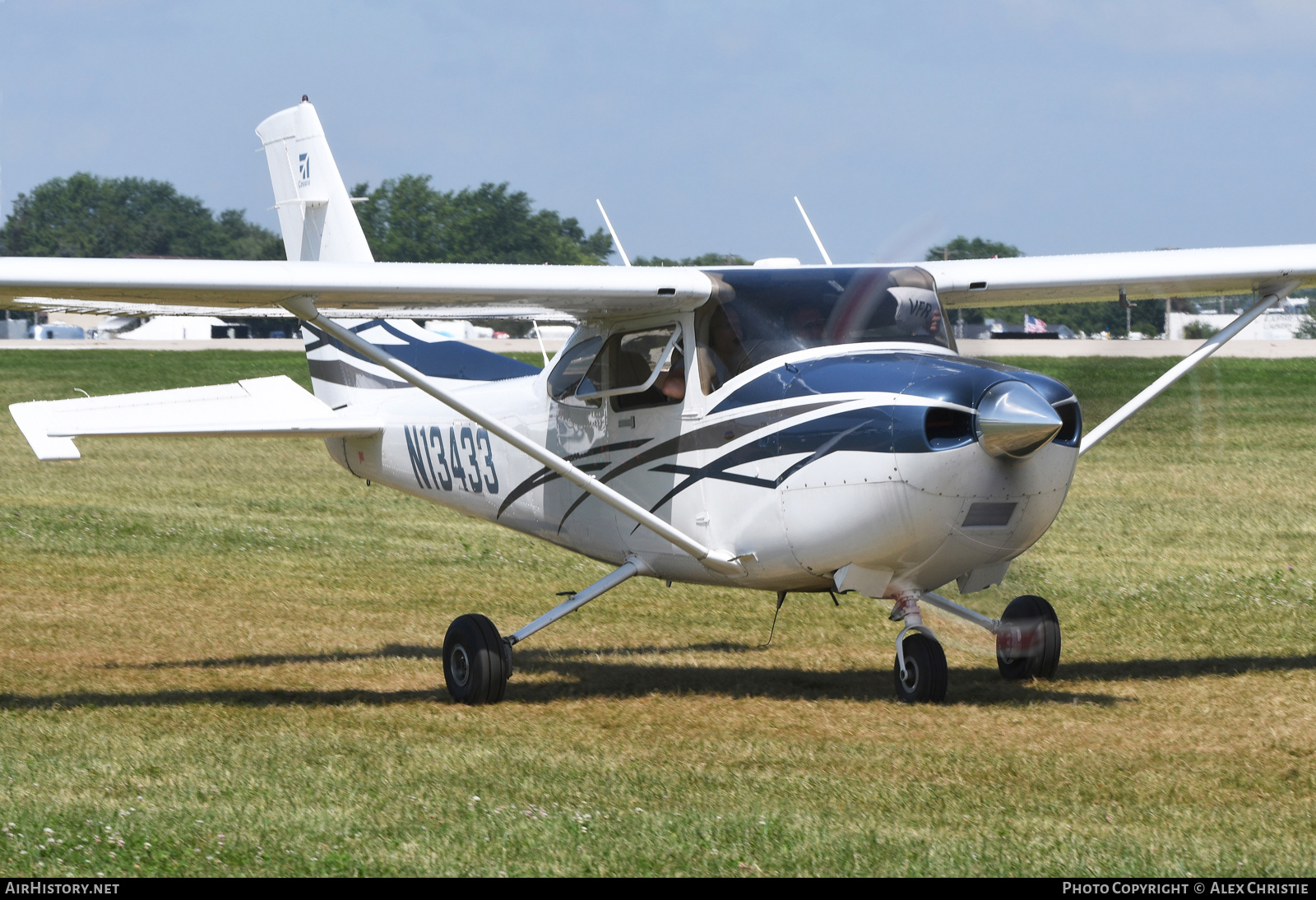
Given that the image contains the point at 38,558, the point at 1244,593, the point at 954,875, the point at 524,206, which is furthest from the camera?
the point at 524,206

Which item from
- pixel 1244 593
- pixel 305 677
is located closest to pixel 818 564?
pixel 305 677

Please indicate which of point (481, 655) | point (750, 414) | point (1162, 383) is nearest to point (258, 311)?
point (481, 655)

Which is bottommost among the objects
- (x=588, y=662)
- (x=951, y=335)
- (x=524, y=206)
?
(x=588, y=662)

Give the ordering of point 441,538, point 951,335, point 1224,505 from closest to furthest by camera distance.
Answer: point 951,335 → point 441,538 → point 1224,505

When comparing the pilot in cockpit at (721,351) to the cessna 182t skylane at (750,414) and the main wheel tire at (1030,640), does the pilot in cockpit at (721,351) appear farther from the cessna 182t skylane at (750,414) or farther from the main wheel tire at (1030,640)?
the main wheel tire at (1030,640)

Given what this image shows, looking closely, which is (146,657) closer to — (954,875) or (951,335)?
(951,335)

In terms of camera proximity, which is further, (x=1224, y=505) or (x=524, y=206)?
(x=524, y=206)

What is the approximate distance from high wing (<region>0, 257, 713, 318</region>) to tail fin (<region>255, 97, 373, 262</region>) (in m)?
2.92

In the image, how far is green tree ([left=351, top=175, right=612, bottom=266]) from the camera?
5492 inches

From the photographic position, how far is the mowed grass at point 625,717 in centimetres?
565

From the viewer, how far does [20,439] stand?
28.7 metres

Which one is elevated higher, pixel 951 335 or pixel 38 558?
pixel 951 335

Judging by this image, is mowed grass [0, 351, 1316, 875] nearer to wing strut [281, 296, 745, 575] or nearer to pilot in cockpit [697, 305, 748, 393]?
wing strut [281, 296, 745, 575]

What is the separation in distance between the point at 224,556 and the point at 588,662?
20.6 ft
